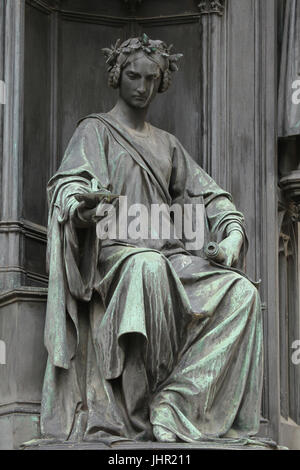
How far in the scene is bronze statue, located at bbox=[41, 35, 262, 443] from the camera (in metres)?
11.1

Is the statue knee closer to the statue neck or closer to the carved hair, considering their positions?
the statue neck

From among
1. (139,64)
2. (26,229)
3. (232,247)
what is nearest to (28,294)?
(26,229)

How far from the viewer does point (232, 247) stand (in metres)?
11.7

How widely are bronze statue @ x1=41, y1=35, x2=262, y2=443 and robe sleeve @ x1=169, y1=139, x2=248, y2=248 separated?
1.23 feet

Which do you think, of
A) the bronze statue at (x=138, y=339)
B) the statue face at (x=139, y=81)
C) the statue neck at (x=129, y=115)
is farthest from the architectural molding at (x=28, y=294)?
the statue face at (x=139, y=81)

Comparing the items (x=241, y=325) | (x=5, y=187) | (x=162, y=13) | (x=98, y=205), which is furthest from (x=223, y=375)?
(x=162, y=13)

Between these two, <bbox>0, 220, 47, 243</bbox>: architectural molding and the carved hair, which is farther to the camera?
<bbox>0, 220, 47, 243</bbox>: architectural molding

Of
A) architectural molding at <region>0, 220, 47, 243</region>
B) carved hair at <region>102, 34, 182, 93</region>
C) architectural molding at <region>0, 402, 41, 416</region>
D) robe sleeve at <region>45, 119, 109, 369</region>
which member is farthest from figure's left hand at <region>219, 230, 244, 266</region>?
architectural molding at <region>0, 402, 41, 416</region>

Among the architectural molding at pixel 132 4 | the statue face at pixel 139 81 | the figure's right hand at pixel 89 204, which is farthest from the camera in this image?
the architectural molding at pixel 132 4

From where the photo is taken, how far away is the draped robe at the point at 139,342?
1109 centimetres

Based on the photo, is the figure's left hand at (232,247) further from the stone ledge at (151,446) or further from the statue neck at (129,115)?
the stone ledge at (151,446)

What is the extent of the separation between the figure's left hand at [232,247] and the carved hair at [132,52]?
3.49 feet
